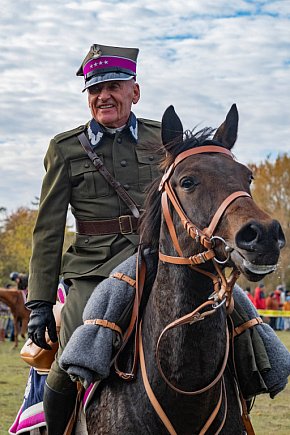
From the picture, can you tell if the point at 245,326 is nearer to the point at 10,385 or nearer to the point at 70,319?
the point at 70,319

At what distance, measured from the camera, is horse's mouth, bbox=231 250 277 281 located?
3.50 m

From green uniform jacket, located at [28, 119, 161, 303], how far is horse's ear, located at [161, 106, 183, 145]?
2.75ft

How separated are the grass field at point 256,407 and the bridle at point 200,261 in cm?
651

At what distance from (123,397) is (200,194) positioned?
4.39 ft

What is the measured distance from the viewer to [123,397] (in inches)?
178

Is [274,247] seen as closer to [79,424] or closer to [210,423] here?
[210,423]

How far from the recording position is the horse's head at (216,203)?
11.5ft

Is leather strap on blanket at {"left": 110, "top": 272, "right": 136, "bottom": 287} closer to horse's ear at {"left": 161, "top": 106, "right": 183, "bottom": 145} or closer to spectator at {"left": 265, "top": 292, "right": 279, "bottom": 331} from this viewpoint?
horse's ear at {"left": 161, "top": 106, "right": 183, "bottom": 145}

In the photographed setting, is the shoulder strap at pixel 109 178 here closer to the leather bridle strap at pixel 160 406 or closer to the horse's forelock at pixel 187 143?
the horse's forelock at pixel 187 143

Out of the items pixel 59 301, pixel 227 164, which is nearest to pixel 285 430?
pixel 59 301

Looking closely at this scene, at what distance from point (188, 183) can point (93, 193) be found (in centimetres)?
139

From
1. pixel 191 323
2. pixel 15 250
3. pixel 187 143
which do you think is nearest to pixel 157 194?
pixel 187 143

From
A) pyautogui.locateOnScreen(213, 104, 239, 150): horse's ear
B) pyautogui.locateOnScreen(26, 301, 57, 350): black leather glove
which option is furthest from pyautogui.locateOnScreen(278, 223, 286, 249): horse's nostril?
pyautogui.locateOnScreen(26, 301, 57, 350): black leather glove

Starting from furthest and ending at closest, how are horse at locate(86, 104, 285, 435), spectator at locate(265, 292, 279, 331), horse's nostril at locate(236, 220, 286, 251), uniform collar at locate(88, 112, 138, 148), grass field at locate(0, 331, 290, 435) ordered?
spectator at locate(265, 292, 279, 331)
grass field at locate(0, 331, 290, 435)
uniform collar at locate(88, 112, 138, 148)
horse at locate(86, 104, 285, 435)
horse's nostril at locate(236, 220, 286, 251)
